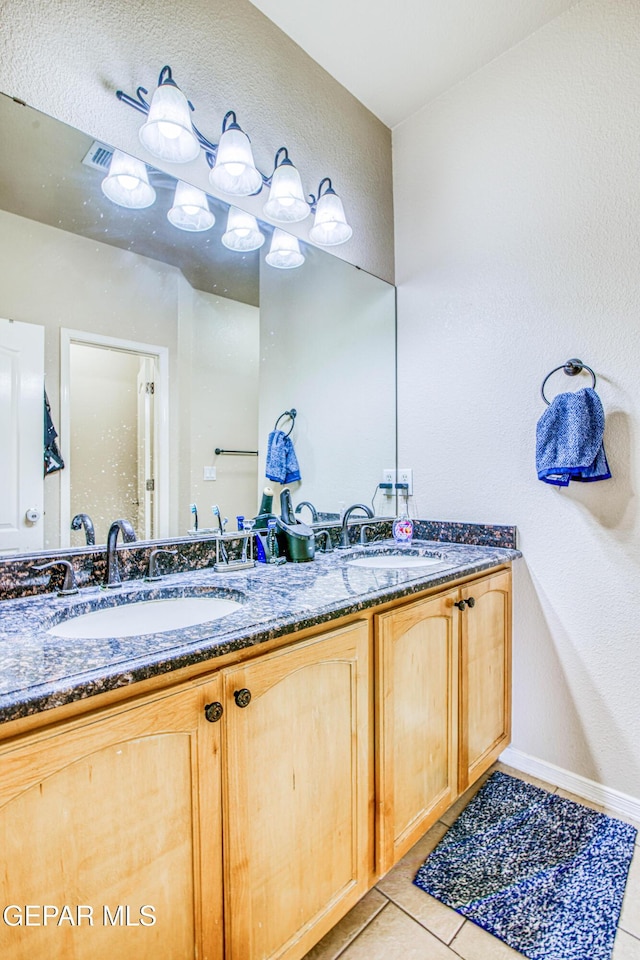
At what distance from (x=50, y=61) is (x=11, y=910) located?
1770 millimetres

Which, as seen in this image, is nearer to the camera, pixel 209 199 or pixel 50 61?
pixel 50 61

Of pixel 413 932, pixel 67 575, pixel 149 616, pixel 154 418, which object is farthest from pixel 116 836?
pixel 154 418

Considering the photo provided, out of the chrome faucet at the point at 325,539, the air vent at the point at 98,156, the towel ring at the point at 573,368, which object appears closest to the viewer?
the air vent at the point at 98,156

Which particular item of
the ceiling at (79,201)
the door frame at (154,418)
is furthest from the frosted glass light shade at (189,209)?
the door frame at (154,418)

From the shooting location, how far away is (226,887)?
0.87 meters

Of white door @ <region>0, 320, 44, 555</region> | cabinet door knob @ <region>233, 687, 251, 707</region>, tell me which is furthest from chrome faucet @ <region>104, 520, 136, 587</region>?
cabinet door knob @ <region>233, 687, 251, 707</region>

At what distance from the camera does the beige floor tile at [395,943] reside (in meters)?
1.15

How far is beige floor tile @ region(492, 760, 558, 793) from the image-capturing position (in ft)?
5.76

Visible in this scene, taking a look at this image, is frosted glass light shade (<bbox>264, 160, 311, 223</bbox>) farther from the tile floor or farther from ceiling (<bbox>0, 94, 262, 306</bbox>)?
the tile floor

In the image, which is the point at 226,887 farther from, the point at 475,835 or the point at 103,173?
the point at 103,173

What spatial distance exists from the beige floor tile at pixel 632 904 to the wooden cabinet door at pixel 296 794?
0.67m

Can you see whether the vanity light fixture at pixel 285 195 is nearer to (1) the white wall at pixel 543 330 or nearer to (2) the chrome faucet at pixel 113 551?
(1) the white wall at pixel 543 330

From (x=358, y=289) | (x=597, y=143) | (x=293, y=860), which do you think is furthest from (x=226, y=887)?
(x=597, y=143)

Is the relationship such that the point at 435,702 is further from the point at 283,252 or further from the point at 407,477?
the point at 283,252
